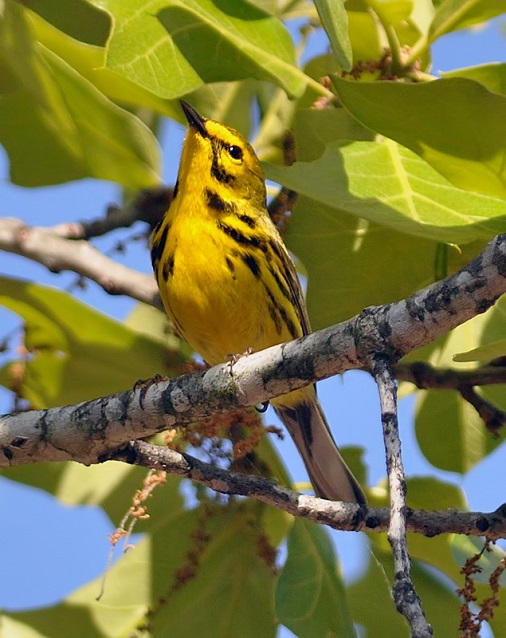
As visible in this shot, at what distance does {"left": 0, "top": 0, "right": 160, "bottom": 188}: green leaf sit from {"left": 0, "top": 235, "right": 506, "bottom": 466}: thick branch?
895 millimetres

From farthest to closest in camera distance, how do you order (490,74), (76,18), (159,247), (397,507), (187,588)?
1. (159,247)
2. (187,588)
3. (76,18)
4. (490,74)
5. (397,507)

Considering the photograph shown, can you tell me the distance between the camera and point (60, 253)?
10.3ft

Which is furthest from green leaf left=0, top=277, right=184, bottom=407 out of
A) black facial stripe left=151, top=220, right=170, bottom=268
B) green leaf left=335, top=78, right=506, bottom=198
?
green leaf left=335, top=78, right=506, bottom=198

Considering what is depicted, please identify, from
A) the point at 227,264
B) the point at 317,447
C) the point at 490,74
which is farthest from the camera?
the point at 317,447

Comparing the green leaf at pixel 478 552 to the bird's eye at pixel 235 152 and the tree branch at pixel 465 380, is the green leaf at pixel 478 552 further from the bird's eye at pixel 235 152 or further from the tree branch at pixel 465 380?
the bird's eye at pixel 235 152

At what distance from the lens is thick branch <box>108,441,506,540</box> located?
84.1 inches

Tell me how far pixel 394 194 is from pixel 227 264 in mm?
853

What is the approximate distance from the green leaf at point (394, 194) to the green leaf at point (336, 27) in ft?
0.84

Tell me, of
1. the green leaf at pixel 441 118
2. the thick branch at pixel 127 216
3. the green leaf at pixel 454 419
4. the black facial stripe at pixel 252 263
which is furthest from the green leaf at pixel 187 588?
the green leaf at pixel 441 118

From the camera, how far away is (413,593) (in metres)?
1.33

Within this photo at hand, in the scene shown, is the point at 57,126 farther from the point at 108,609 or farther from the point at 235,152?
the point at 108,609

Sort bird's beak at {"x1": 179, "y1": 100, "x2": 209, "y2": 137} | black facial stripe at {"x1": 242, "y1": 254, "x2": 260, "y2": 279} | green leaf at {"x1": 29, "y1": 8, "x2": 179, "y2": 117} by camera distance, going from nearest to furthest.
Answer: green leaf at {"x1": 29, "y1": 8, "x2": 179, "y2": 117} → bird's beak at {"x1": 179, "y1": 100, "x2": 209, "y2": 137} → black facial stripe at {"x1": 242, "y1": 254, "x2": 260, "y2": 279}

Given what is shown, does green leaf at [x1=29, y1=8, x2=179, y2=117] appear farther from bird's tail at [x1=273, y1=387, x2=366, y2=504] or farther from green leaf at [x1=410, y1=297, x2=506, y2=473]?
bird's tail at [x1=273, y1=387, x2=366, y2=504]

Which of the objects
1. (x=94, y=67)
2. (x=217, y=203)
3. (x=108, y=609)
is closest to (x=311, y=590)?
(x=108, y=609)
